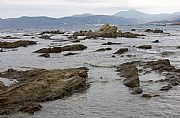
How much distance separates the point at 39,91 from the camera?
26062mm

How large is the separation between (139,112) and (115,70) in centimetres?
1665

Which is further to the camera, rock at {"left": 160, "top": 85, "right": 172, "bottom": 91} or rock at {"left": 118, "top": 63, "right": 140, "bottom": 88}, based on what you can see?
rock at {"left": 118, "top": 63, "right": 140, "bottom": 88}

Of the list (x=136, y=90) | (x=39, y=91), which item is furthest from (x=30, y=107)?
(x=136, y=90)

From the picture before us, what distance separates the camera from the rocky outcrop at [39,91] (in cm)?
2347

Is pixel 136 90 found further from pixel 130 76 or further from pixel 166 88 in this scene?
pixel 130 76

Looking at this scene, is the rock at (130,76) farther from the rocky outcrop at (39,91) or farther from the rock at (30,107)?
the rock at (30,107)

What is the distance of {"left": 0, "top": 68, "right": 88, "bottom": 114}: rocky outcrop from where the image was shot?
23.5 m

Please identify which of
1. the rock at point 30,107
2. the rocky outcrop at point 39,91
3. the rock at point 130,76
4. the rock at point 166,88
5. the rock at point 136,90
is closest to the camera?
the rock at point 30,107

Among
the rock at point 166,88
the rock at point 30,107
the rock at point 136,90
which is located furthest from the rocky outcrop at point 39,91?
the rock at point 166,88

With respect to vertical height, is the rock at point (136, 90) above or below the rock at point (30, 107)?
below

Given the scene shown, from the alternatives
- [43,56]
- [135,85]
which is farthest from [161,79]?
[43,56]

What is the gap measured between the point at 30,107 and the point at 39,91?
9.95 feet

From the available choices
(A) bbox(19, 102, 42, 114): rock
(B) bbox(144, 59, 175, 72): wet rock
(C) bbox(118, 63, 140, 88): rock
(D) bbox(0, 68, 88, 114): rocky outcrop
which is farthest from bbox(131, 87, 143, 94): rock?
(B) bbox(144, 59, 175, 72): wet rock

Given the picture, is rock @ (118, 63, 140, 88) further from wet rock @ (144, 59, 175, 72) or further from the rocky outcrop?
the rocky outcrop
